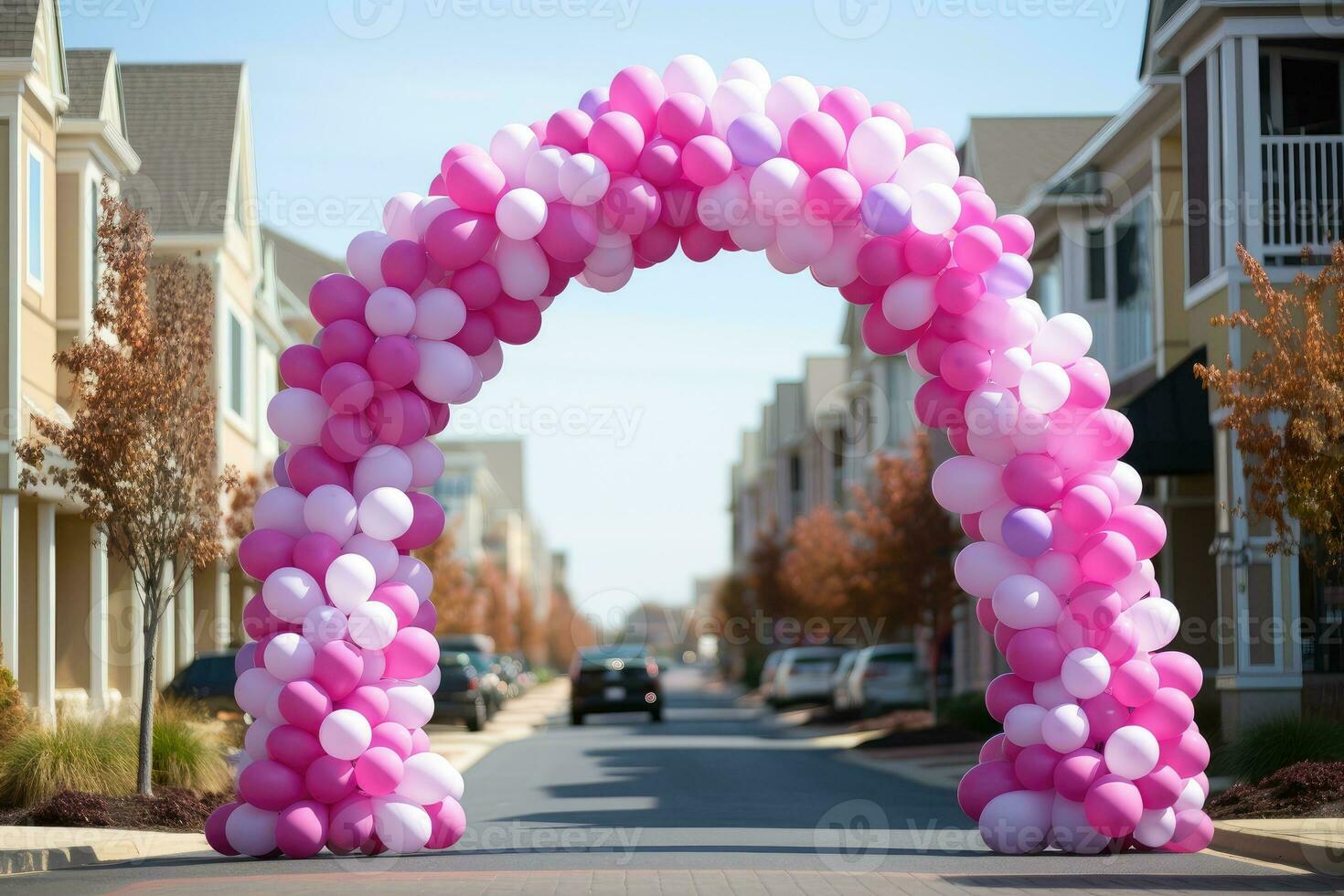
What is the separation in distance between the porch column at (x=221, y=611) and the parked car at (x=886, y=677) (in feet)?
38.1

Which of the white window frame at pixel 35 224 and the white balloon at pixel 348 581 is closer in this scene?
the white balloon at pixel 348 581

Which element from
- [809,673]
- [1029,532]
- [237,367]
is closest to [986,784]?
[1029,532]

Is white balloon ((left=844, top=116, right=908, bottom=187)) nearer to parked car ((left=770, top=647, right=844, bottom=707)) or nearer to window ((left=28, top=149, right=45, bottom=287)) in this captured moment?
window ((left=28, top=149, right=45, bottom=287))

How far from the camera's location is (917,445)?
3195 centimetres

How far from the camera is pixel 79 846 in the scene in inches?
480

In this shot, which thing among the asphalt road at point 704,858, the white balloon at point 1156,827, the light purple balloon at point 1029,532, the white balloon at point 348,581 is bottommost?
the asphalt road at point 704,858

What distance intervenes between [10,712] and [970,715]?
1483cm

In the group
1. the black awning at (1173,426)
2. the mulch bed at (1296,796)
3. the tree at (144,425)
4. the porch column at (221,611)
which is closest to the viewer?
the mulch bed at (1296,796)

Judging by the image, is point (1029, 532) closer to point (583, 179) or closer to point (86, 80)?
point (583, 179)

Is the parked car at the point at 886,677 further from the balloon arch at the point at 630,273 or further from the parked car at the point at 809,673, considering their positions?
the balloon arch at the point at 630,273

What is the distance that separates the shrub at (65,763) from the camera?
14.1m

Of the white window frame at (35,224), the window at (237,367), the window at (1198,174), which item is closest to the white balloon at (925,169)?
the window at (1198,174)

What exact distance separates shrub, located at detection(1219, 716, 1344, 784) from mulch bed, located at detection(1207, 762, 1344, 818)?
626mm

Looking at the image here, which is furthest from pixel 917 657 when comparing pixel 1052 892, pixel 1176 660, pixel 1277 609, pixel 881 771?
pixel 1052 892
